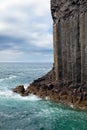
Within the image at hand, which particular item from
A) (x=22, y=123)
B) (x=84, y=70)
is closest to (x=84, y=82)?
(x=84, y=70)

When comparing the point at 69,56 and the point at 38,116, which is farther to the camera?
the point at 69,56

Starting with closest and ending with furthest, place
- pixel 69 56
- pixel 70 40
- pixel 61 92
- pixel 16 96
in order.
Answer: pixel 61 92
pixel 70 40
pixel 69 56
pixel 16 96

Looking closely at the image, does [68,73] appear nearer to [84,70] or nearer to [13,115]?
[84,70]

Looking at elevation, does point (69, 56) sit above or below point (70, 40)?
below

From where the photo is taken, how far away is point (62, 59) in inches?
1784

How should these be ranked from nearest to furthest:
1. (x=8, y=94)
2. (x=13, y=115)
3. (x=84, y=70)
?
(x=13, y=115)
(x=84, y=70)
(x=8, y=94)

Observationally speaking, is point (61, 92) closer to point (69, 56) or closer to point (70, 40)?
point (69, 56)

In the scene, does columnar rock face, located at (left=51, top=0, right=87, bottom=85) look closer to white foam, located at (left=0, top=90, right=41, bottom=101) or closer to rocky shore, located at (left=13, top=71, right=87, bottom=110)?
rocky shore, located at (left=13, top=71, right=87, bottom=110)

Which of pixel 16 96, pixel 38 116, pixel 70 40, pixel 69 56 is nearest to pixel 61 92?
pixel 69 56

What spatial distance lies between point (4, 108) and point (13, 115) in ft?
13.7

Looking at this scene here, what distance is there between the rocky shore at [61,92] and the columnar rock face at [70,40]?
3.45ft

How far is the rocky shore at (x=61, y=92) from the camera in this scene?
1505 inches

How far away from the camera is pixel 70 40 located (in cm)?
4316

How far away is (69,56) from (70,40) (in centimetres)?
225
